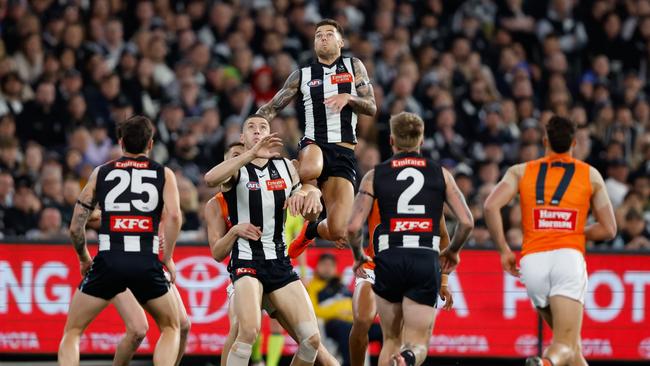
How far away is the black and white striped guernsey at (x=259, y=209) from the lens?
10.2 m

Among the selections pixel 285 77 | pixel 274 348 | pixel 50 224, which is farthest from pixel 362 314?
pixel 285 77

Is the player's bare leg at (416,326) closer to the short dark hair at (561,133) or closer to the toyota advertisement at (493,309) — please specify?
the short dark hair at (561,133)

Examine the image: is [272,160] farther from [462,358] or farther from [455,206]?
[462,358]

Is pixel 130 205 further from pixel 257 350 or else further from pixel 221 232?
pixel 257 350

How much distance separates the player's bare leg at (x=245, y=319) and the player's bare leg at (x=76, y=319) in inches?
42.0

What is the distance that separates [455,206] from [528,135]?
8.38m

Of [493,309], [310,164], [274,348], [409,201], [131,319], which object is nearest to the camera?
[409,201]

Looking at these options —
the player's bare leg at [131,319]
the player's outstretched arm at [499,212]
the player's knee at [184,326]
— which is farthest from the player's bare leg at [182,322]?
the player's outstretched arm at [499,212]

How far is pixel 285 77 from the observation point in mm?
17766

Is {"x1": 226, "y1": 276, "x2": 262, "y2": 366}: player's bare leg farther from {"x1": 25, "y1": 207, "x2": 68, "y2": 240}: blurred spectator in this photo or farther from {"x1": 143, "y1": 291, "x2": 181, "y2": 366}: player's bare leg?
{"x1": 25, "y1": 207, "x2": 68, "y2": 240}: blurred spectator

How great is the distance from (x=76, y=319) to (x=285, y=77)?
8.23m

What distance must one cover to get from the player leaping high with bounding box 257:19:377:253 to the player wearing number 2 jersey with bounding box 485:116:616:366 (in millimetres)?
1831

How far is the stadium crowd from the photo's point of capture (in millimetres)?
16078

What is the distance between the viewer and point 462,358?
1469cm
